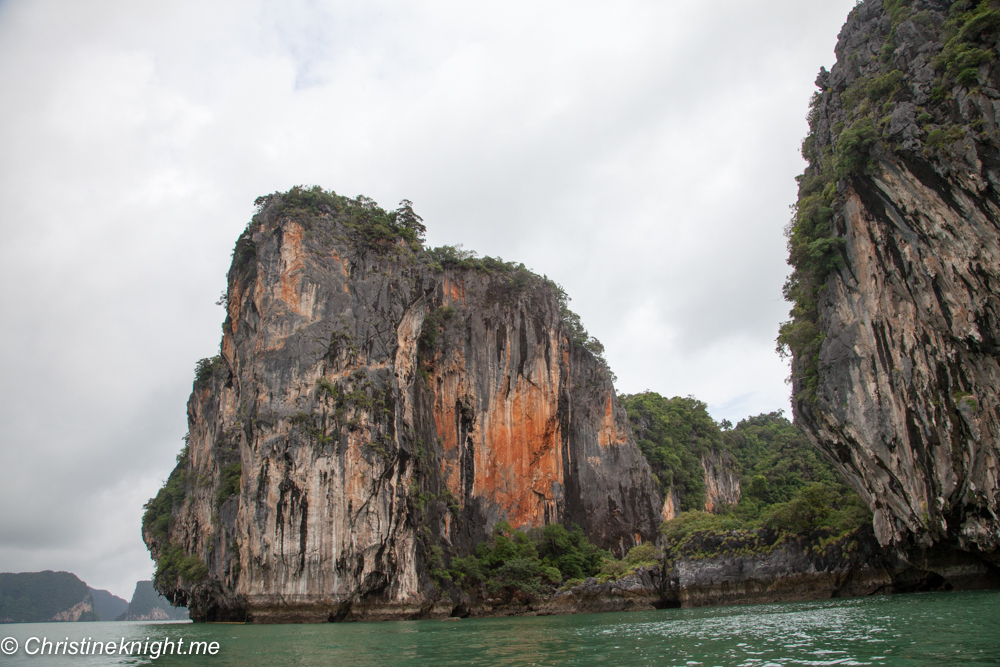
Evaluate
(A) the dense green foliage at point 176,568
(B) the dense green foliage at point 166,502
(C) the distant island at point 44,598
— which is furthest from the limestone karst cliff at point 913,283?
(C) the distant island at point 44,598

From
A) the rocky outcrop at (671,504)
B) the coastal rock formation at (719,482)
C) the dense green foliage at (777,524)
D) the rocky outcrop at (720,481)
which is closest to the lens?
the dense green foliage at (777,524)

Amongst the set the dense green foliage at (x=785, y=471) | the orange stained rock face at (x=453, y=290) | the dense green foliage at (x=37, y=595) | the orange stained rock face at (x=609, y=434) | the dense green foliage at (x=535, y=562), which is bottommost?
the dense green foliage at (x=37, y=595)

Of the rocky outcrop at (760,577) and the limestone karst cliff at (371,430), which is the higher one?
the limestone karst cliff at (371,430)

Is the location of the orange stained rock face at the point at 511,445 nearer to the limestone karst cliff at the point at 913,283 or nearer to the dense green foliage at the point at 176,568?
the dense green foliage at the point at 176,568

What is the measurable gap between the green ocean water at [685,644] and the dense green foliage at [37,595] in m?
119

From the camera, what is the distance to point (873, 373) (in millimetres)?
22234

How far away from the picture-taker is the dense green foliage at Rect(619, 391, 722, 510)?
183ft

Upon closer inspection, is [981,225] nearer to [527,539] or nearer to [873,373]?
[873,373]

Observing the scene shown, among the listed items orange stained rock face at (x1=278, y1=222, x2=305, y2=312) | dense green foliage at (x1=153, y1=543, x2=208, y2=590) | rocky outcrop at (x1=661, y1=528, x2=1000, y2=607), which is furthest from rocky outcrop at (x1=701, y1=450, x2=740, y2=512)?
dense green foliage at (x1=153, y1=543, x2=208, y2=590)

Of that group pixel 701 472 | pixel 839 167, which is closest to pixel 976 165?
pixel 839 167

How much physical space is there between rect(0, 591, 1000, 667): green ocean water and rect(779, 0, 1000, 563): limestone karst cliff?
3.91 meters

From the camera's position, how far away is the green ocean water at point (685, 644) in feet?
33.2

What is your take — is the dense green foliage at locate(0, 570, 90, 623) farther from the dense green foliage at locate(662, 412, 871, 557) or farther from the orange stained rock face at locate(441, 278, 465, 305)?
the dense green foliage at locate(662, 412, 871, 557)

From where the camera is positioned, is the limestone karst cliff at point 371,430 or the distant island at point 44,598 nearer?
the limestone karst cliff at point 371,430
